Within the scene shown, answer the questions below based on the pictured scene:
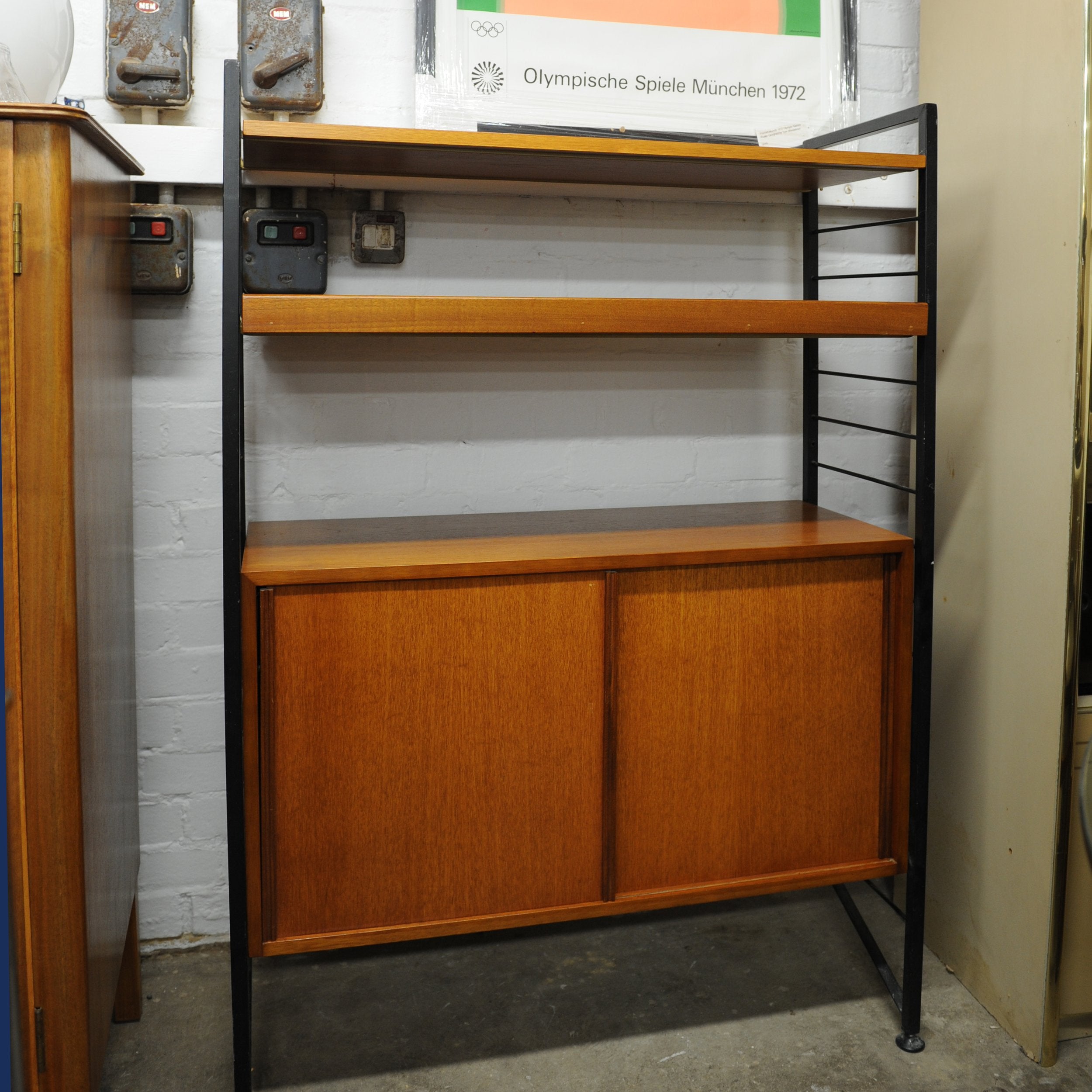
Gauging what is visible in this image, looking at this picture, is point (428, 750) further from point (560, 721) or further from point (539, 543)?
point (539, 543)

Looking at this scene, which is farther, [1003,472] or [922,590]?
[1003,472]

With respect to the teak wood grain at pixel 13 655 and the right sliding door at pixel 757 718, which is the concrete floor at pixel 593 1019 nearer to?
the right sliding door at pixel 757 718

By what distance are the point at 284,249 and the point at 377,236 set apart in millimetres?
178

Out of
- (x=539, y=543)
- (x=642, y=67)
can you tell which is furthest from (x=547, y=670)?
(x=642, y=67)

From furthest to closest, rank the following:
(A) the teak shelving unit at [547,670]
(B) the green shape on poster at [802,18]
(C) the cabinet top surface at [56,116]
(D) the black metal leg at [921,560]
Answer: (B) the green shape on poster at [802,18], (D) the black metal leg at [921,560], (A) the teak shelving unit at [547,670], (C) the cabinet top surface at [56,116]

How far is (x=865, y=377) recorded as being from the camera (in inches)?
79.0

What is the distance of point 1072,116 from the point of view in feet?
5.94

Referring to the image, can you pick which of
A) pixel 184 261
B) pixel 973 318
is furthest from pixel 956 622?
pixel 184 261

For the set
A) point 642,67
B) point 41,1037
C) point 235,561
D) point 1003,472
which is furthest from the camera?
point 642,67

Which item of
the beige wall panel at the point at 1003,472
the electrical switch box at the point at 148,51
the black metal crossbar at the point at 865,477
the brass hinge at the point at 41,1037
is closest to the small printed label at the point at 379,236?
the electrical switch box at the point at 148,51

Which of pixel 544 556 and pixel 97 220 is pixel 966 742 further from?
pixel 97 220

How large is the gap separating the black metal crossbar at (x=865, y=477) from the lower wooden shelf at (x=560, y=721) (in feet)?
0.30

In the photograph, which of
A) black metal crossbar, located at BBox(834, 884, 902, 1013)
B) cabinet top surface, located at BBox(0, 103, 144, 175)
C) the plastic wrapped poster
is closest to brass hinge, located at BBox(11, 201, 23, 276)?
cabinet top surface, located at BBox(0, 103, 144, 175)

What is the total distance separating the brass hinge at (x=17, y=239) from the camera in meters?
1.35
